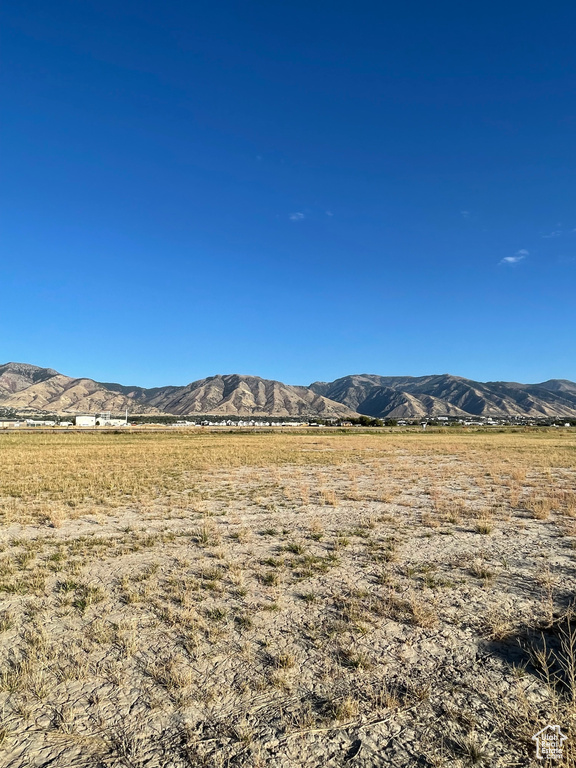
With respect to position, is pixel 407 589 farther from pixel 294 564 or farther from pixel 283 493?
pixel 283 493

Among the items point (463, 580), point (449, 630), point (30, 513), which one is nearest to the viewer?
point (449, 630)

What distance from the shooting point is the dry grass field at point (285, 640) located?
4.06 meters

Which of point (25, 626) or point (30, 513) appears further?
point (30, 513)

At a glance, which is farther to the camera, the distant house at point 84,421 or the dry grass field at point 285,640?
the distant house at point 84,421

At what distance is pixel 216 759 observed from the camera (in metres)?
3.84

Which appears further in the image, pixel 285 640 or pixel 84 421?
pixel 84 421

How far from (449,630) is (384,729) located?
2563mm

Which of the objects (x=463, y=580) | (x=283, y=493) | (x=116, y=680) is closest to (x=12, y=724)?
(x=116, y=680)

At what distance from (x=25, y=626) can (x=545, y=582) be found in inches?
384

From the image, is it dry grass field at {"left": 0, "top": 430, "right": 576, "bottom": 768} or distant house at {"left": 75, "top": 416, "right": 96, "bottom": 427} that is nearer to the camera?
dry grass field at {"left": 0, "top": 430, "right": 576, "bottom": 768}

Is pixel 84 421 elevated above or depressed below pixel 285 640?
below

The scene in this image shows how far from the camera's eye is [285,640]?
598cm

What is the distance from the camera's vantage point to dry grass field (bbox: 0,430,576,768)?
4059mm

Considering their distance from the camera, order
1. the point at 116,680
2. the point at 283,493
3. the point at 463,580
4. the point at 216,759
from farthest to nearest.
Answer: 1. the point at 283,493
2. the point at 463,580
3. the point at 116,680
4. the point at 216,759
